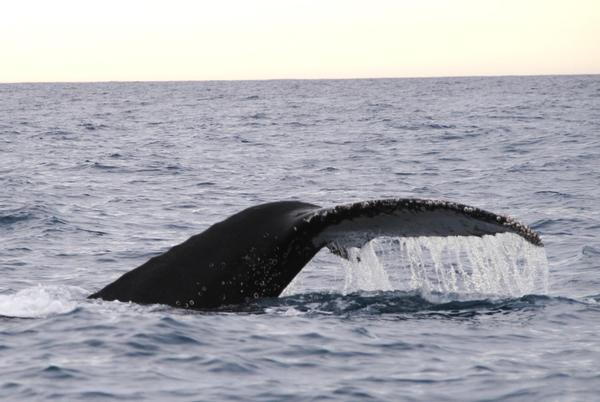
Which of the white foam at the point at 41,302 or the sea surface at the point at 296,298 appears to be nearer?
the sea surface at the point at 296,298

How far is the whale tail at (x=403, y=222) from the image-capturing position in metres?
7.03

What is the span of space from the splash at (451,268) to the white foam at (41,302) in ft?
8.38

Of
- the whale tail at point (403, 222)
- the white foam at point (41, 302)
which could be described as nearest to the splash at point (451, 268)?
the whale tail at point (403, 222)

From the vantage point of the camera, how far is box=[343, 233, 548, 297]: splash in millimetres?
7176

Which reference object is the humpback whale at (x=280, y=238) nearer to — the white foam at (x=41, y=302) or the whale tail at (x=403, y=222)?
the whale tail at (x=403, y=222)

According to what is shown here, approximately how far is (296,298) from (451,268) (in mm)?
1827

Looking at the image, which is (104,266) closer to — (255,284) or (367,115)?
(255,284)

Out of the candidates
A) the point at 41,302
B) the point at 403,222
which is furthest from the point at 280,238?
the point at 41,302

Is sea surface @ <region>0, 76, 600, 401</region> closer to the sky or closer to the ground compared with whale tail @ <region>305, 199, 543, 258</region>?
closer to the ground

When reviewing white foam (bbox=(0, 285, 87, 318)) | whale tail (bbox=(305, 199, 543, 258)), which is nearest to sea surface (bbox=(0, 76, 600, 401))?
white foam (bbox=(0, 285, 87, 318))

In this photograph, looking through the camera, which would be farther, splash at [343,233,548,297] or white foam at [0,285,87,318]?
white foam at [0,285,87,318]

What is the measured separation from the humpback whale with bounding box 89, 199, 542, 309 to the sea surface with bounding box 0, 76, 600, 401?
23cm

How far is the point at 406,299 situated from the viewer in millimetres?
9641

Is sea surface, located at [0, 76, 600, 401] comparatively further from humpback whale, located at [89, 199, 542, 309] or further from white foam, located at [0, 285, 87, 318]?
humpback whale, located at [89, 199, 542, 309]
